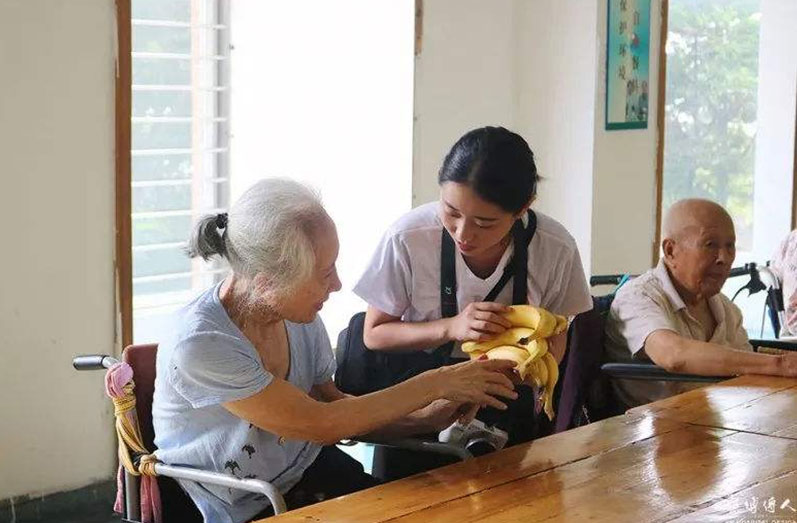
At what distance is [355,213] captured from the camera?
5.30 metres

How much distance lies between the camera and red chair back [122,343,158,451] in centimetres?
273

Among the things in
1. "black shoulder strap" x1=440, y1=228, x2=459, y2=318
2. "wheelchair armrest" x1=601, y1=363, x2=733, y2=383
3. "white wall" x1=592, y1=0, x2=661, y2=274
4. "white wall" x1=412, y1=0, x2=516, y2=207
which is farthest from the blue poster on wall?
"black shoulder strap" x1=440, y1=228, x2=459, y2=318

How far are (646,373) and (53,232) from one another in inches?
73.1

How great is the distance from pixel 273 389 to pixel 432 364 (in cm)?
73

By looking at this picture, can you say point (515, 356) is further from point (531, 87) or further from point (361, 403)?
point (531, 87)

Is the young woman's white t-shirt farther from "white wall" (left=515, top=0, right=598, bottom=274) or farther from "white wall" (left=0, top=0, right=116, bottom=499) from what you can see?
"white wall" (left=515, top=0, right=598, bottom=274)

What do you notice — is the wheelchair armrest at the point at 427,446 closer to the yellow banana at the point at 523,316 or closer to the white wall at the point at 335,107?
the yellow banana at the point at 523,316

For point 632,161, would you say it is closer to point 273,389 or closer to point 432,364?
point 432,364

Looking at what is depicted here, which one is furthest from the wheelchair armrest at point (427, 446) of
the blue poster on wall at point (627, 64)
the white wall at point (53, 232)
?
the blue poster on wall at point (627, 64)

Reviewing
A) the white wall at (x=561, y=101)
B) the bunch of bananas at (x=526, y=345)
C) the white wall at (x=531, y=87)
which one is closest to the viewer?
the bunch of bananas at (x=526, y=345)

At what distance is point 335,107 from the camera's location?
5.26 meters

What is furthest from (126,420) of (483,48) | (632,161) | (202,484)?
(632,161)

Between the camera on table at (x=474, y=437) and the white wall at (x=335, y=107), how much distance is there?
230cm

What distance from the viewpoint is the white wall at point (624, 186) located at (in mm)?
5605
